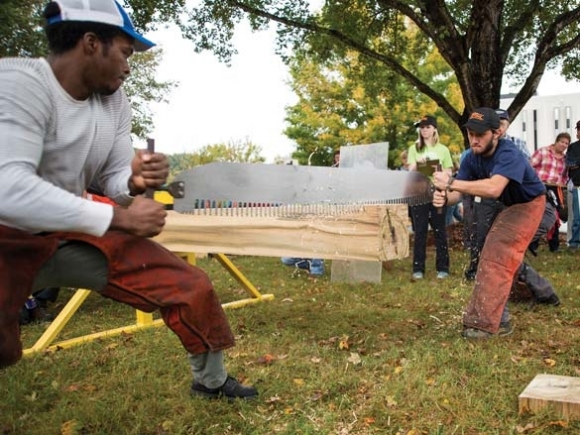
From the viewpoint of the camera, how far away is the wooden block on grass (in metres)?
3.06

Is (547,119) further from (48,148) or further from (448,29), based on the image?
(48,148)

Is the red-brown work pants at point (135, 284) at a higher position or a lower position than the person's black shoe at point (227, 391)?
higher

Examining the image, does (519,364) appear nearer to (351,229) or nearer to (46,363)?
(351,229)

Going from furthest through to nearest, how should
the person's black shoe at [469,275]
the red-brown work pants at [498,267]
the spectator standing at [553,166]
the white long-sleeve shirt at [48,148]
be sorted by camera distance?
the spectator standing at [553,166] → the person's black shoe at [469,275] → the red-brown work pants at [498,267] → the white long-sleeve shirt at [48,148]

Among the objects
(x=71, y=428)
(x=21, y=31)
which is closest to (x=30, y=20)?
(x=21, y=31)

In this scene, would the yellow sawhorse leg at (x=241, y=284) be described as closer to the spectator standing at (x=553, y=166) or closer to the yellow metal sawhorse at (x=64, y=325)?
the yellow metal sawhorse at (x=64, y=325)

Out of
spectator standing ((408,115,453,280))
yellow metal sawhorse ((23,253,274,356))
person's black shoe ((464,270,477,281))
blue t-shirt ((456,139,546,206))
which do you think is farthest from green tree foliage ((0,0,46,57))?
blue t-shirt ((456,139,546,206))

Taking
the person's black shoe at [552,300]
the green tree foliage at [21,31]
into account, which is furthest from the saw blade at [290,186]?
the green tree foliage at [21,31]

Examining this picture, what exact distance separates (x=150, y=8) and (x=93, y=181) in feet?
28.2

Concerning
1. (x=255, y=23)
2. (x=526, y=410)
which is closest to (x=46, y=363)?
(x=526, y=410)

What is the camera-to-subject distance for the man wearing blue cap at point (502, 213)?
15.0ft

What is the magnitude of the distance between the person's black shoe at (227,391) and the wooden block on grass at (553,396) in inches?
57.6

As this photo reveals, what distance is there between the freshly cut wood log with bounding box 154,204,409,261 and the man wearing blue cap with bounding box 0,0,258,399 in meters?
1.64

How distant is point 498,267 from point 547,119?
15755mm
